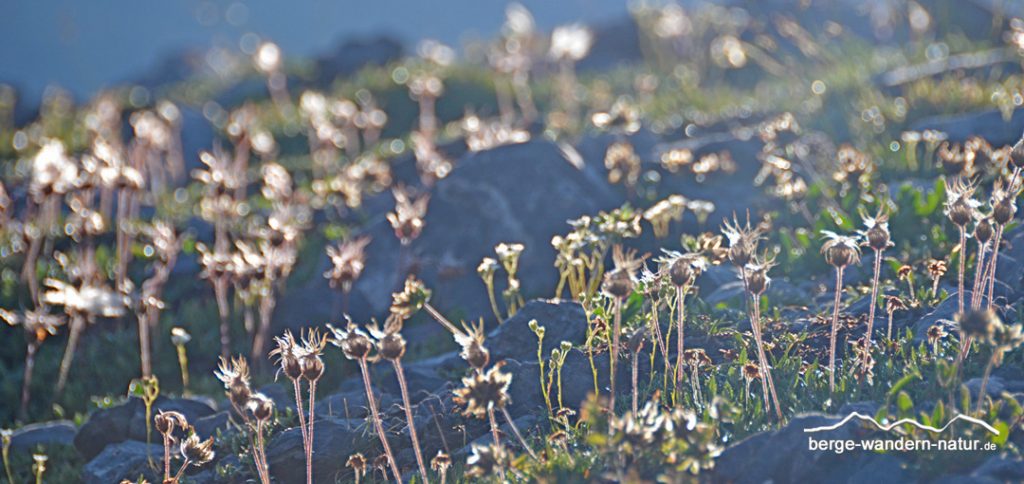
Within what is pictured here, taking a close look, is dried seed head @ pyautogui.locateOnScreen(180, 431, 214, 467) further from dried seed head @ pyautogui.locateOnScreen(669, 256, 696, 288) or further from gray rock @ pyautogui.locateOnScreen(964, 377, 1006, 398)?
gray rock @ pyautogui.locateOnScreen(964, 377, 1006, 398)

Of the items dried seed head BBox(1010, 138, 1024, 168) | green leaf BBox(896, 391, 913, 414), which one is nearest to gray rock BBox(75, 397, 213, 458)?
green leaf BBox(896, 391, 913, 414)

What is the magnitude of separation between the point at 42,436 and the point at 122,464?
51.4 inches

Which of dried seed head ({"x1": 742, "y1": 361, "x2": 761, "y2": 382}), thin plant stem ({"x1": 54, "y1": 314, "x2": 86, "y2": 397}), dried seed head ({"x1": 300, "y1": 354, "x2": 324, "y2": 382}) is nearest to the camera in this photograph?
dried seed head ({"x1": 300, "y1": 354, "x2": 324, "y2": 382})

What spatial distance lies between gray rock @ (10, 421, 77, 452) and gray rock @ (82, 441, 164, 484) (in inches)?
33.9

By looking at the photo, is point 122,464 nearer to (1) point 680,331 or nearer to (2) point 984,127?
(1) point 680,331

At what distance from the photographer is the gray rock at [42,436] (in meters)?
6.99

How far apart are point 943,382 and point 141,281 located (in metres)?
6.94

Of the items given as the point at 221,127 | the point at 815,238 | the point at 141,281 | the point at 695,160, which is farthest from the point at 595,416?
the point at 221,127

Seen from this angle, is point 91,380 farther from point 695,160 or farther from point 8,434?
point 695,160

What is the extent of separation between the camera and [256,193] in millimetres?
12258

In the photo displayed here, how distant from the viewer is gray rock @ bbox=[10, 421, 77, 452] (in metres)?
6.99

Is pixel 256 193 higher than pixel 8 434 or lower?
higher

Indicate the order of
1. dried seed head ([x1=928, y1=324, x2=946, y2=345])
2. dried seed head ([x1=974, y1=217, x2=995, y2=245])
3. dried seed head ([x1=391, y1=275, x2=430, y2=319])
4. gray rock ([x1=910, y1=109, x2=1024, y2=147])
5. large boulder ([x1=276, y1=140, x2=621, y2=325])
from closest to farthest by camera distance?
1. dried seed head ([x1=974, y1=217, x2=995, y2=245])
2. dried seed head ([x1=928, y1=324, x2=946, y2=345])
3. dried seed head ([x1=391, y1=275, x2=430, y2=319])
4. large boulder ([x1=276, y1=140, x2=621, y2=325])
5. gray rock ([x1=910, y1=109, x2=1024, y2=147])

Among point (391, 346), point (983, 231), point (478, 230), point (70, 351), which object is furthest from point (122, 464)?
point (983, 231)
